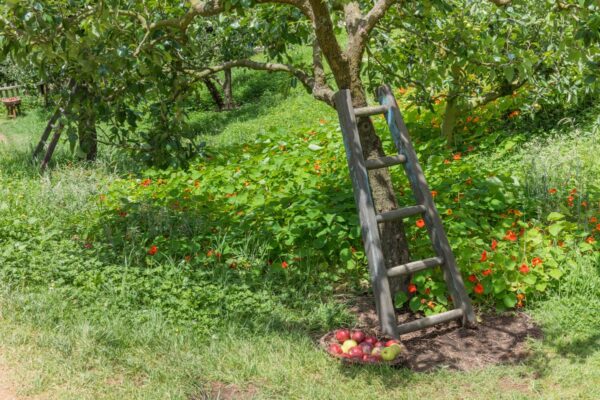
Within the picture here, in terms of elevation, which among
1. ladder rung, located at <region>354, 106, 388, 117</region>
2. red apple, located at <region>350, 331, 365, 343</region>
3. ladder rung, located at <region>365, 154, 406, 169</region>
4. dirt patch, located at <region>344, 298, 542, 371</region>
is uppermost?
ladder rung, located at <region>354, 106, 388, 117</region>

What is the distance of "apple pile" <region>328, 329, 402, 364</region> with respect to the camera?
4293 mm

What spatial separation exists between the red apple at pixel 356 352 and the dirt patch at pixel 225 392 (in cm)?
63

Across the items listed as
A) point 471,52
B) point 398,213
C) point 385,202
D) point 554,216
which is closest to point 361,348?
point 398,213

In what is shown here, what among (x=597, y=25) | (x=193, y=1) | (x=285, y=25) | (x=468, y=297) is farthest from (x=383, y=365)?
(x=285, y=25)

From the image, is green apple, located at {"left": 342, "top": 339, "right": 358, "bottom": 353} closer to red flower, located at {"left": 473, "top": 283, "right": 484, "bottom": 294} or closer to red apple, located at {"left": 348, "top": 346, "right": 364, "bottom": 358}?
red apple, located at {"left": 348, "top": 346, "right": 364, "bottom": 358}

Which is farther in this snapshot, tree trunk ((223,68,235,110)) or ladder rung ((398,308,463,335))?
tree trunk ((223,68,235,110))

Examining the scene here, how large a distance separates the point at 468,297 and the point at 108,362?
2.41 meters

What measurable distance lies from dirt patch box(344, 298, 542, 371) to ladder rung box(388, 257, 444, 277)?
49 centimetres

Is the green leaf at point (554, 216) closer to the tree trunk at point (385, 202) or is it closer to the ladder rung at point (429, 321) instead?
the tree trunk at point (385, 202)

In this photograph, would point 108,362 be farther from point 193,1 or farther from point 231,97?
point 231,97

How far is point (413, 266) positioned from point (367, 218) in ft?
1.47

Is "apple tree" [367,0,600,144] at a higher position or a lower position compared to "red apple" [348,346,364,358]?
higher

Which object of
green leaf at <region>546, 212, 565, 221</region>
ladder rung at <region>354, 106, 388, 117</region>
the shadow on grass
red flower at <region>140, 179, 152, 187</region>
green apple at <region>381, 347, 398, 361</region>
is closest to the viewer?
green apple at <region>381, 347, 398, 361</region>

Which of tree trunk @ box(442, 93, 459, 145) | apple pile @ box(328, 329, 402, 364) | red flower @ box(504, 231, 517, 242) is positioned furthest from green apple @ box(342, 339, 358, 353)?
tree trunk @ box(442, 93, 459, 145)
